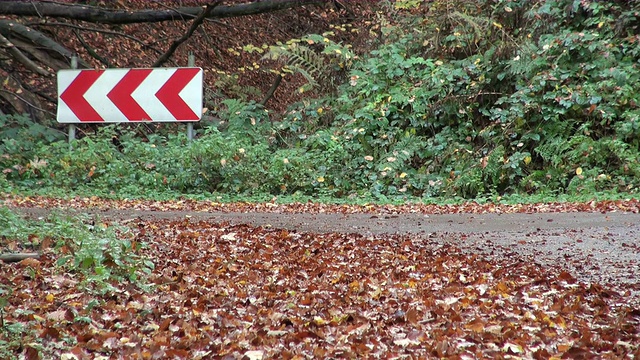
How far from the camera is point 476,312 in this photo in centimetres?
468

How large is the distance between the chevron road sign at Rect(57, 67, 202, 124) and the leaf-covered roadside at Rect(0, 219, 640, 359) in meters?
8.09

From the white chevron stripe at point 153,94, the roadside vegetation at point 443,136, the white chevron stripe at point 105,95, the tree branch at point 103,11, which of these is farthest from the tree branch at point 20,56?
the white chevron stripe at point 153,94

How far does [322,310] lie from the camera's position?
473 cm

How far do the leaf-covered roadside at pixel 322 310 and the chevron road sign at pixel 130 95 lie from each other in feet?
26.5

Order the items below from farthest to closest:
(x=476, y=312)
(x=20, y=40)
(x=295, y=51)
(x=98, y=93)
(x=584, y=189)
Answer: (x=295, y=51) → (x=20, y=40) → (x=98, y=93) → (x=584, y=189) → (x=476, y=312)

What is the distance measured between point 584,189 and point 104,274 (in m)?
9.02

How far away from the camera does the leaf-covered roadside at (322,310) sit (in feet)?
12.9

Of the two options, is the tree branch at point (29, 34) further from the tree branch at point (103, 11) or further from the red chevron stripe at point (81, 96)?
the red chevron stripe at point (81, 96)

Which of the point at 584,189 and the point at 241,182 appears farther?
the point at 241,182

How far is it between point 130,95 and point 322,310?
10.8 meters

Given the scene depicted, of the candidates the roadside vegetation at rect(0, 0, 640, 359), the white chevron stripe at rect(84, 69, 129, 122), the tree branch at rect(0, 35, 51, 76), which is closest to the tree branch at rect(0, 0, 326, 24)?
the tree branch at rect(0, 35, 51, 76)

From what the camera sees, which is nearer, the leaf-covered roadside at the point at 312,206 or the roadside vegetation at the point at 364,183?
the roadside vegetation at the point at 364,183

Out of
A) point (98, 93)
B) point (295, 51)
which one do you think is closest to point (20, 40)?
point (98, 93)

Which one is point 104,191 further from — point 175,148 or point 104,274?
point 104,274
